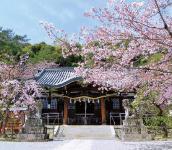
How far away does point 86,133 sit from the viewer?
79.7ft

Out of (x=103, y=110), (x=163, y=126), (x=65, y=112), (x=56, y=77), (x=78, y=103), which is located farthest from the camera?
(x=56, y=77)

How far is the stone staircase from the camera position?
2255 cm

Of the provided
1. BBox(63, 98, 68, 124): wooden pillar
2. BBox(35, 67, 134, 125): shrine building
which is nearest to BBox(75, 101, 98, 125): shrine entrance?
BBox(35, 67, 134, 125): shrine building

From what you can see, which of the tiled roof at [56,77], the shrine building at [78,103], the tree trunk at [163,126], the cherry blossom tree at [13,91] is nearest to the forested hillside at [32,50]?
the tiled roof at [56,77]

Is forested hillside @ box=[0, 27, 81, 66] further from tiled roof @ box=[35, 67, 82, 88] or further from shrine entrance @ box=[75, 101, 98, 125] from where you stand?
shrine entrance @ box=[75, 101, 98, 125]

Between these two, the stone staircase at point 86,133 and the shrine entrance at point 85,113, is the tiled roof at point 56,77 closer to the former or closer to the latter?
the shrine entrance at point 85,113

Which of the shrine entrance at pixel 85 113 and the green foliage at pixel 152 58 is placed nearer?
the green foliage at pixel 152 58

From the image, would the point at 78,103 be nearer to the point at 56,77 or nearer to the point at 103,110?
the point at 103,110

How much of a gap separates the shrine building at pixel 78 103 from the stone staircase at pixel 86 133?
357 cm

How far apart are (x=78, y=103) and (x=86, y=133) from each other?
8197 mm

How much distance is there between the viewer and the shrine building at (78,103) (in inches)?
1190

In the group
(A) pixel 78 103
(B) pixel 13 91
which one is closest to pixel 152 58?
(B) pixel 13 91

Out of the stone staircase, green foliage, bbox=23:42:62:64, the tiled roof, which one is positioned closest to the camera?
the stone staircase

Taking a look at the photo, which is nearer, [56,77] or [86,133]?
[86,133]
